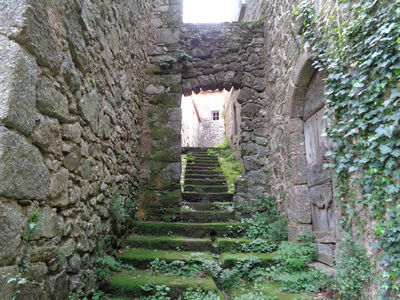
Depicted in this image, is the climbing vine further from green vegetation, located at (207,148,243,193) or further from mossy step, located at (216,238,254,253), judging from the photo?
green vegetation, located at (207,148,243,193)

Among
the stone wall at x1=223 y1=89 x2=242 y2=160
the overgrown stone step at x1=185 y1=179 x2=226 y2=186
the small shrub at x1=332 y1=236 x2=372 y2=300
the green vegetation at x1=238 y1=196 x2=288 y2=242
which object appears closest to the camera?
the small shrub at x1=332 y1=236 x2=372 y2=300

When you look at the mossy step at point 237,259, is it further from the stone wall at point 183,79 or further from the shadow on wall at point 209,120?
the shadow on wall at point 209,120

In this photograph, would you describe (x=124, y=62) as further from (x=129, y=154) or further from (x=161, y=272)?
(x=161, y=272)

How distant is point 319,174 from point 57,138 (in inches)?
110

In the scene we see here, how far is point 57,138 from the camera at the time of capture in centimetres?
183

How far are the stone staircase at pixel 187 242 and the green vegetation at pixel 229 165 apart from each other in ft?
1.84

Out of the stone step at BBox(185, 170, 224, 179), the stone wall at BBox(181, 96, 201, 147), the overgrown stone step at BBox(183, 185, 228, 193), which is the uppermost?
the stone wall at BBox(181, 96, 201, 147)

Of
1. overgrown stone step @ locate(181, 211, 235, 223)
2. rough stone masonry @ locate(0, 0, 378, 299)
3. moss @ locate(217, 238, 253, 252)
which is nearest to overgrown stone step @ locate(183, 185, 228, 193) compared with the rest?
rough stone masonry @ locate(0, 0, 378, 299)

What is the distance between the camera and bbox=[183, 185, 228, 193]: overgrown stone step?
5.42 metres

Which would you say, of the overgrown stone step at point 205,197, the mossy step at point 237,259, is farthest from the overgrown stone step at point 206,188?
the mossy step at point 237,259

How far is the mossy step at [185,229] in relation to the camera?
153 inches

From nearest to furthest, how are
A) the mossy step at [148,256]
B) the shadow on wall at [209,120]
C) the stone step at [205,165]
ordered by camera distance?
the mossy step at [148,256] < the stone step at [205,165] < the shadow on wall at [209,120]

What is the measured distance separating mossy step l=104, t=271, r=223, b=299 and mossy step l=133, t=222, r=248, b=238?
112 centimetres

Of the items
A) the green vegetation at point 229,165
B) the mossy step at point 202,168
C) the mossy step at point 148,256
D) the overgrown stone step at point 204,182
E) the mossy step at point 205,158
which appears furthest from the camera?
the mossy step at point 205,158
